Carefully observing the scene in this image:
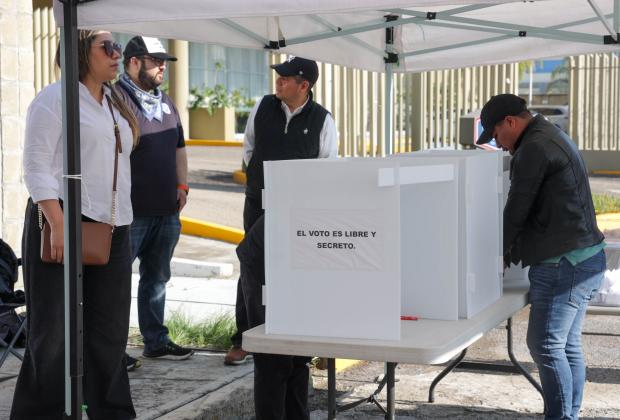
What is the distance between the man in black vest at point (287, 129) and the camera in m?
5.71

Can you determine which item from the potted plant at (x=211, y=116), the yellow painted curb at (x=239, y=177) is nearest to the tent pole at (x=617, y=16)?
the yellow painted curb at (x=239, y=177)

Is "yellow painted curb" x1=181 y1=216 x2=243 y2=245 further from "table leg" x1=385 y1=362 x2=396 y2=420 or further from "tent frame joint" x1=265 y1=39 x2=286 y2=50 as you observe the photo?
"table leg" x1=385 y1=362 x2=396 y2=420

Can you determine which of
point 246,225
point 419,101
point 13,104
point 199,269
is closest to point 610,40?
point 246,225

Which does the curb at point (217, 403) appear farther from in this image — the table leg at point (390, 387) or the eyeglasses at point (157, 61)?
the eyeglasses at point (157, 61)

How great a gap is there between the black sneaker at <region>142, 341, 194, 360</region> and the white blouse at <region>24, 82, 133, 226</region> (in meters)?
1.62

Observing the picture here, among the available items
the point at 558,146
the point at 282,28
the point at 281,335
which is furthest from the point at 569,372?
the point at 282,28

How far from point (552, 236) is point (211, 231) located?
8.11 meters

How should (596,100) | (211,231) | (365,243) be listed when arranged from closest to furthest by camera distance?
(365,243) → (211,231) → (596,100)

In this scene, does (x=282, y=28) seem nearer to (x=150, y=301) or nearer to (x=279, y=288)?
(x=150, y=301)

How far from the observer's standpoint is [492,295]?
4473 millimetres

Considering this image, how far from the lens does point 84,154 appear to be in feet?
A: 14.1

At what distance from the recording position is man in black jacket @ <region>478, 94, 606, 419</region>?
4.51m

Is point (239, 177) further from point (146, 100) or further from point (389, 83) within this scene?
point (146, 100)

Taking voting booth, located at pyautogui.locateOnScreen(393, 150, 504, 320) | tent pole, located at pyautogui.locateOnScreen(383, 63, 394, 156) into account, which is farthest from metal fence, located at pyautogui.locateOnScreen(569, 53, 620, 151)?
voting booth, located at pyautogui.locateOnScreen(393, 150, 504, 320)
